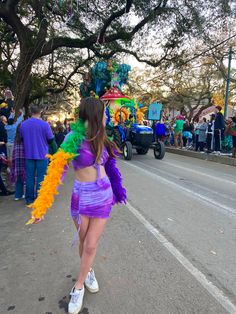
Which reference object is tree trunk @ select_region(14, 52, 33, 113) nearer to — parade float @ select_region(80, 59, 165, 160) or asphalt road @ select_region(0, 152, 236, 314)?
parade float @ select_region(80, 59, 165, 160)

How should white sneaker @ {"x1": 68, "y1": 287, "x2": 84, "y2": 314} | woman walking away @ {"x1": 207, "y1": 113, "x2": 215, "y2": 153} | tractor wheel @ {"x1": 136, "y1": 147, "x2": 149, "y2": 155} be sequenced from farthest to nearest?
woman walking away @ {"x1": 207, "y1": 113, "x2": 215, "y2": 153}, tractor wheel @ {"x1": 136, "y1": 147, "x2": 149, "y2": 155}, white sneaker @ {"x1": 68, "y1": 287, "x2": 84, "y2": 314}

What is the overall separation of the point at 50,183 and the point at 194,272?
1796 mm

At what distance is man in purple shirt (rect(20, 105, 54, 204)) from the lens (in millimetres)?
5559

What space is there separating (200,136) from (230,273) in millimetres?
12064

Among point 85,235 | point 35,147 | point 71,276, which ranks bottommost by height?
point 71,276

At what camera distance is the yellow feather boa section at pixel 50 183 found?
258 centimetres

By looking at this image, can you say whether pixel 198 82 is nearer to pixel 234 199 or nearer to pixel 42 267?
pixel 234 199

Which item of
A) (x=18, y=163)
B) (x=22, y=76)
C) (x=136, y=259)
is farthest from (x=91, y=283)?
(x=22, y=76)

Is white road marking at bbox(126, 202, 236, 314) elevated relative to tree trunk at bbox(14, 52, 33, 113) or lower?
lower

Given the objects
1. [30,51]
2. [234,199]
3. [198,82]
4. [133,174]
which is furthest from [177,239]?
[198,82]

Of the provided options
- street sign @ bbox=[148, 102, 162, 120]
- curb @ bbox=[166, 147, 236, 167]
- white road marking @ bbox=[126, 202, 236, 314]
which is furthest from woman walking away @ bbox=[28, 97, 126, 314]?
street sign @ bbox=[148, 102, 162, 120]

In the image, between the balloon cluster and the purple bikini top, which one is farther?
the balloon cluster

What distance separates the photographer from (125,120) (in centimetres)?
1266

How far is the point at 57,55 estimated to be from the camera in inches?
936
